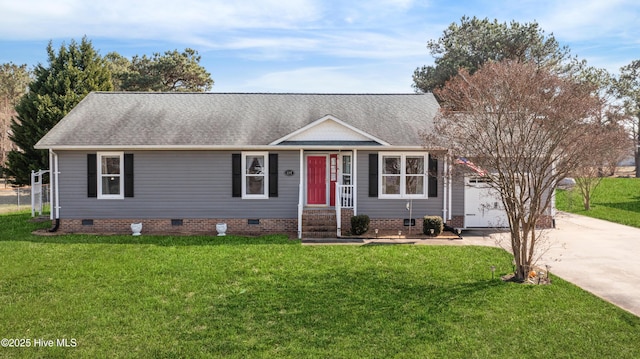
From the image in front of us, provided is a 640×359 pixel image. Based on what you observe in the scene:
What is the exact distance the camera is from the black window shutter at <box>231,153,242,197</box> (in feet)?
47.8

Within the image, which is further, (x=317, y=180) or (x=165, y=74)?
(x=165, y=74)

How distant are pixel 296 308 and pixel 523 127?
17.4 feet

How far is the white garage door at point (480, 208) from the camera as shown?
50.0 ft

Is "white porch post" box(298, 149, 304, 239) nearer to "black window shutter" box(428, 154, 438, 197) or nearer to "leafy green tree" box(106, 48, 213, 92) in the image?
"black window shutter" box(428, 154, 438, 197)

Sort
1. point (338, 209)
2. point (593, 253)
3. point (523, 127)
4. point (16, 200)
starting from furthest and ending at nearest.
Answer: point (16, 200) < point (338, 209) < point (593, 253) < point (523, 127)

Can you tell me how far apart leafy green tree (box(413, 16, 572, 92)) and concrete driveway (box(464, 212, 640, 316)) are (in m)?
19.6

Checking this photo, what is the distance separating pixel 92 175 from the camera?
14.4m

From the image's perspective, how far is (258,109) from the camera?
55.1ft

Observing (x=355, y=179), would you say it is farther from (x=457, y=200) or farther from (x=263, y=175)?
(x=457, y=200)

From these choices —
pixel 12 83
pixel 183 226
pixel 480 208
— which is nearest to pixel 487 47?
pixel 480 208

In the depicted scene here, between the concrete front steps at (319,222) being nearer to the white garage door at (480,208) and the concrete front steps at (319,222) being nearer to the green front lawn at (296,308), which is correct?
the green front lawn at (296,308)

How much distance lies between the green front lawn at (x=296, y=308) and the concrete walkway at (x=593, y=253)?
744 millimetres

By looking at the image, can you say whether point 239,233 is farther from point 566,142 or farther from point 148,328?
point 566,142

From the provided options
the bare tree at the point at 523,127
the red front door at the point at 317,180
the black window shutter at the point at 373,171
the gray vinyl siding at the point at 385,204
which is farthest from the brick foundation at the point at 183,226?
the bare tree at the point at 523,127
